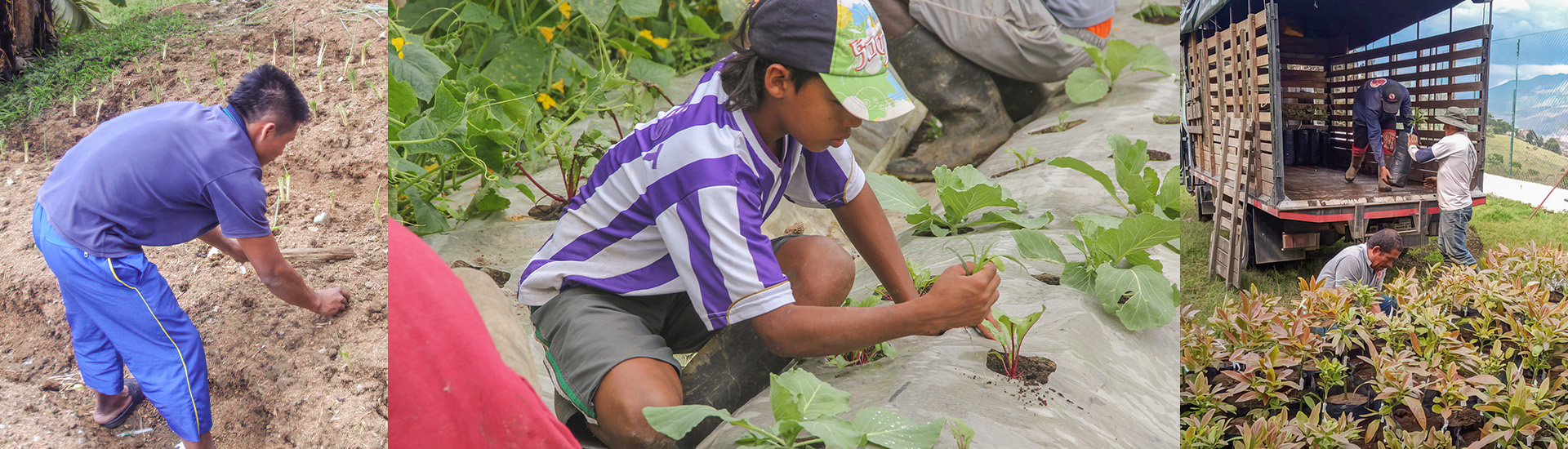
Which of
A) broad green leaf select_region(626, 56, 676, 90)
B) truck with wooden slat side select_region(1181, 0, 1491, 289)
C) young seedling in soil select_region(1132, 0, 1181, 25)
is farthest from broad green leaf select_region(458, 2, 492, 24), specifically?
young seedling in soil select_region(1132, 0, 1181, 25)

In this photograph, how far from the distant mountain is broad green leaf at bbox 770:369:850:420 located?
1.82 meters

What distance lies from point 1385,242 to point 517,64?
1.94 metres

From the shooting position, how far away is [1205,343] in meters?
1.76

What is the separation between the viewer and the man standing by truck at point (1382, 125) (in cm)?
167

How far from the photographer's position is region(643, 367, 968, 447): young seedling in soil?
27.3 inches

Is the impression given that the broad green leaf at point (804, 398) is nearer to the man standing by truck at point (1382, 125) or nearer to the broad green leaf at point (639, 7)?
the broad green leaf at point (639, 7)

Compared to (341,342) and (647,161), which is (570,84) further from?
(341,342)

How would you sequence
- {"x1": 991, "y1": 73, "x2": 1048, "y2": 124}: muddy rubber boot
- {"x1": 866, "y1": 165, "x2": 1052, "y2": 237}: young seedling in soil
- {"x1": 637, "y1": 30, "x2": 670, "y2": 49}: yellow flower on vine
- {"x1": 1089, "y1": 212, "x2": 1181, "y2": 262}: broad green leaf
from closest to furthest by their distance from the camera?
1. {"x1": 1089, "y1": 212, "x2": 1181, "y2": 262}: broad green leaf
2. {"x1": 866, "y1": 165, "x2": 1052, "y2": 237}: young seedling in soil
3. {"x1": 637, "y1": 30, "x2": 670, "y2": 49}: yellow flower on vine
4. {"x1": 991, "y1": 73, "x2": 1048, "y2": 124}: muddy rubber boot

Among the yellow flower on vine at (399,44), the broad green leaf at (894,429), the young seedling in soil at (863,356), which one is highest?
the yellow flower on vine at (399,44)

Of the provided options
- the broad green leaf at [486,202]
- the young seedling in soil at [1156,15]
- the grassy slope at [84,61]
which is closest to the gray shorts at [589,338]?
the broad green leaf at [486,202]

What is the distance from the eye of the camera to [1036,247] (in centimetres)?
134

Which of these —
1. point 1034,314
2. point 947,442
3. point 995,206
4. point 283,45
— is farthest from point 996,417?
point 995,206

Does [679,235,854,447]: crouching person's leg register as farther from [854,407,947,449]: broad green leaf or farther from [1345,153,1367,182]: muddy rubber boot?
[1345,153,1367,182]: muddy rubber boot

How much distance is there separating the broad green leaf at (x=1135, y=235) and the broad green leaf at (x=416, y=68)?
1036mm
